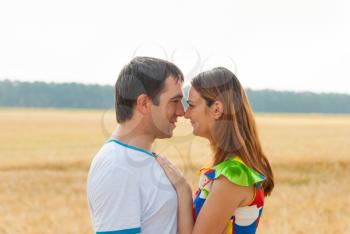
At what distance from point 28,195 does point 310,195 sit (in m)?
4.96

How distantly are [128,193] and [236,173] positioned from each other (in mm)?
559

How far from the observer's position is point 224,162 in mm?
2605

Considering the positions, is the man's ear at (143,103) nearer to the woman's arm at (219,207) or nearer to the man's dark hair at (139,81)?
the man's dark hair at (139,81)

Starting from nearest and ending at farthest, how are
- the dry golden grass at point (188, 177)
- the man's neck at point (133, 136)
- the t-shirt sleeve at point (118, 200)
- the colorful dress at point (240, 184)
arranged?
the t-shirt sleeve at point (118, 200) → the man's neck at point (133, 136) → the colorful dress at point (240, 184) → the dry golden grass at point (188, 177)

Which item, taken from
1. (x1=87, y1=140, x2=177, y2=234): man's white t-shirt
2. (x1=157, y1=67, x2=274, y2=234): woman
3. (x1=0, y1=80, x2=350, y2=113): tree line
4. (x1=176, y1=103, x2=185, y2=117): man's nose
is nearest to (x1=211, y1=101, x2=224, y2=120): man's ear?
(x1=157, y1=67, x2=274, y2=234): woman

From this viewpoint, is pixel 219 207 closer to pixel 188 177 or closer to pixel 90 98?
pixel 188 177

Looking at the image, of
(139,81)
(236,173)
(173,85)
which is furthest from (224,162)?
(139,81)

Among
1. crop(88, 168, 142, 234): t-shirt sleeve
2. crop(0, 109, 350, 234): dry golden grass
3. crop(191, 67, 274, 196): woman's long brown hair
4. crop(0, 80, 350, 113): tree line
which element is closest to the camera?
crop(88, 168, 142, 234): t-shirt sleeve

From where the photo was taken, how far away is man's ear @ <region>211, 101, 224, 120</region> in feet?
8.59

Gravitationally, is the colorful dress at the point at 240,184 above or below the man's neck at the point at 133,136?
below

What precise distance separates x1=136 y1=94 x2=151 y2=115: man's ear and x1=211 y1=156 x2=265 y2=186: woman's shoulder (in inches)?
17.1

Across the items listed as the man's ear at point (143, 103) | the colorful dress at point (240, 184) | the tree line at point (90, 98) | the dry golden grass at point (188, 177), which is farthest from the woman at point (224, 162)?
the tree line at point (90, 98)

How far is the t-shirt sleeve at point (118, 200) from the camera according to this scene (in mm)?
2193

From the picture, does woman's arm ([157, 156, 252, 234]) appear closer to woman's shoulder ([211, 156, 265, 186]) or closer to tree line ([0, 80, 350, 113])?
woman's shoulder ([211, 156, 265, 186])
